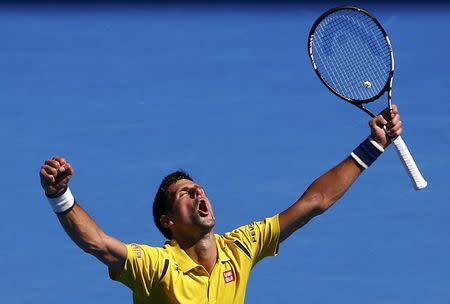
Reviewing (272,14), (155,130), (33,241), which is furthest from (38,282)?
(272,14)

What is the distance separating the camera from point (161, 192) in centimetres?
845

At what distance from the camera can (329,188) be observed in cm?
852

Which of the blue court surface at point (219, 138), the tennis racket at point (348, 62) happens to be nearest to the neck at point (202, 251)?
the tennis racket at point (348, 62)

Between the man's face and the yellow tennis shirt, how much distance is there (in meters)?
0.14

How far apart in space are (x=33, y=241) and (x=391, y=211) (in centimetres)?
268

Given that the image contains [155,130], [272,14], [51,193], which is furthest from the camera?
[272,14]

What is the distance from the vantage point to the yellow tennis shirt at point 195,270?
26.2 feet

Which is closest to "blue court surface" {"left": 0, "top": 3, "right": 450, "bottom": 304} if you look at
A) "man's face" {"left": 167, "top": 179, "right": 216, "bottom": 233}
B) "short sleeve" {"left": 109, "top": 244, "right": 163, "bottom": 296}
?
"man's face" {"left": 167, "top": 179, "right": 216, "bottom": 233}

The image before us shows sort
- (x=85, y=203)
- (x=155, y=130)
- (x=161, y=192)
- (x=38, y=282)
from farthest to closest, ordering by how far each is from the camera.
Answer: (x=155, y=130) → (x=85, y=203) → (x=38, y=282) → (x=161, y=192)

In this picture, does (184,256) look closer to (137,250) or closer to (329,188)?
(137,250)

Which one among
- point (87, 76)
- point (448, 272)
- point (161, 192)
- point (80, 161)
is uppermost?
point (87, 76)

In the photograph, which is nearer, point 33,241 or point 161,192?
point 161,192

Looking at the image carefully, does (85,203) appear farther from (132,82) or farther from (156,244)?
(132,82)

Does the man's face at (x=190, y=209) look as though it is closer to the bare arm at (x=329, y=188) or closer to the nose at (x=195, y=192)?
the nose at (x=195, y=192)
